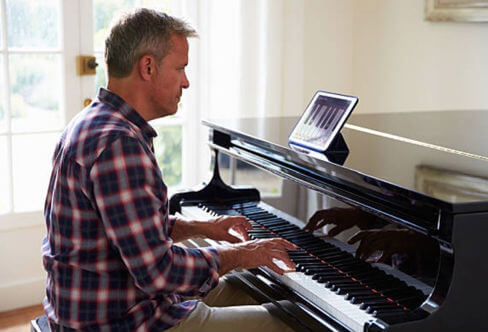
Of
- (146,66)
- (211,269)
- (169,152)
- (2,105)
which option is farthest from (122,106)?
(169,152)

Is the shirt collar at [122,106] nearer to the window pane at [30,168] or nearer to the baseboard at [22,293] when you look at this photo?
the window pane at [30,168]

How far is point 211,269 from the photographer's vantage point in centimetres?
169

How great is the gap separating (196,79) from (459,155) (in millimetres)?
2242

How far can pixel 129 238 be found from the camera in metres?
1.53

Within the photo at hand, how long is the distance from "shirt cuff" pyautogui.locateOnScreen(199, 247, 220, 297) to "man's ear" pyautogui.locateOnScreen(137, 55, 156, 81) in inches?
19.1

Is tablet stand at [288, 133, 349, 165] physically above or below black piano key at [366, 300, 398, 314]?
above

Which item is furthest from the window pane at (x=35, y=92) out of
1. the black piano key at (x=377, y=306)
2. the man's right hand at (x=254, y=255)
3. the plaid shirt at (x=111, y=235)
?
the black piano key at (x=377, y=306)

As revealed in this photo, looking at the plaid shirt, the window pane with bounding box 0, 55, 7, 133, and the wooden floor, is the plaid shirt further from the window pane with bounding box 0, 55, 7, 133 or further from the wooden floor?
the window pane with bounding box 0, 55, 7, 133

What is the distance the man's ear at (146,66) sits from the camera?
1.71 meters

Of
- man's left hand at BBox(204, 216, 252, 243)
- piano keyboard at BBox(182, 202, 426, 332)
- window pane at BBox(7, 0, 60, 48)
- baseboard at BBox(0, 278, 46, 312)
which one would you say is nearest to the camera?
piano keyboard at BBox(182, 202, 426, 332)

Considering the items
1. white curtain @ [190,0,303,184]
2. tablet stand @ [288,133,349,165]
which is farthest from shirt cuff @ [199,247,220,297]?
white curtain @ [190,0,303,184]

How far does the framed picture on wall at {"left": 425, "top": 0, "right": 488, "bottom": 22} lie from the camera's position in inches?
135

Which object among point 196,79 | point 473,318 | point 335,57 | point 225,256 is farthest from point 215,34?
point 473,318

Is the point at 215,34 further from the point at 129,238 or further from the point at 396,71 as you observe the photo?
the point at 129,238
